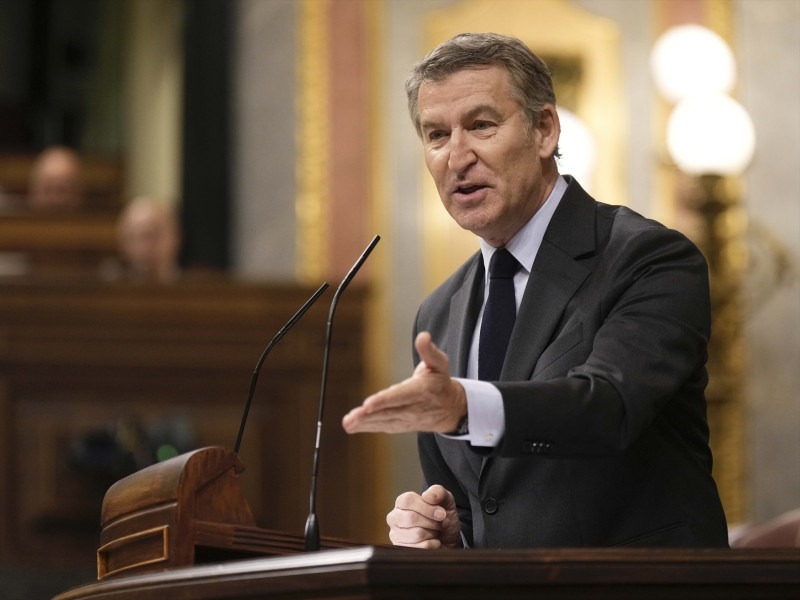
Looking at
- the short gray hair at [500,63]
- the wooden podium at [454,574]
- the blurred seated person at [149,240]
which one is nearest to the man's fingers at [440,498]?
the wooden podium at [454,574]

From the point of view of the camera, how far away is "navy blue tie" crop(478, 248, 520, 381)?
228 cm

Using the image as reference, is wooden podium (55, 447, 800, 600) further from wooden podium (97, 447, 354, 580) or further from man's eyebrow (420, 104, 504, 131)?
man's eyebrow (420, 104, 504, 131)

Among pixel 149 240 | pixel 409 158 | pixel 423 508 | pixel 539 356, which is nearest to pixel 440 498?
pixel 423 508

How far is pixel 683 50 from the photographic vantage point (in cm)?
639

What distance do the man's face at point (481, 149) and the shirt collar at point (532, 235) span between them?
0.9 inches

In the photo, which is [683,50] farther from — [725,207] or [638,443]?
[638,443]

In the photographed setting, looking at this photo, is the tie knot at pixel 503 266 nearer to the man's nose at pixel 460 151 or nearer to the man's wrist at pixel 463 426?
the man's nose at pixel 460 151

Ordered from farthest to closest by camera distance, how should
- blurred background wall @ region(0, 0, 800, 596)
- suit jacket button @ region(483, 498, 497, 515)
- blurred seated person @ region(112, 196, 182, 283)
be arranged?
blurred background wall @ region(0, 0, 800, 596) → blurred seated person @ region(112, 196, 182, 283) → suit jacket button @ region(483, 498, 497, 515)

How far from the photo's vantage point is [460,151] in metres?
2.30

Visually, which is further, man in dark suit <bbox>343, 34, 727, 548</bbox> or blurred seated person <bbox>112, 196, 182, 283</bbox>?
blurred seated person <bbox>112, 196, 182, 283</bbox>

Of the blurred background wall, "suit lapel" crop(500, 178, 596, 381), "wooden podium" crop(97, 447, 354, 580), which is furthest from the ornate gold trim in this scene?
"wooden podium" crop(97, 447, 354, 580)

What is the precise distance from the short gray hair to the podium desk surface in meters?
0.97

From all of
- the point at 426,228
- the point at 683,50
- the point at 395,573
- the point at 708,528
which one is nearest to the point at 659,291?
the point at 708,528

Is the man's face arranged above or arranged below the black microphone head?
above
